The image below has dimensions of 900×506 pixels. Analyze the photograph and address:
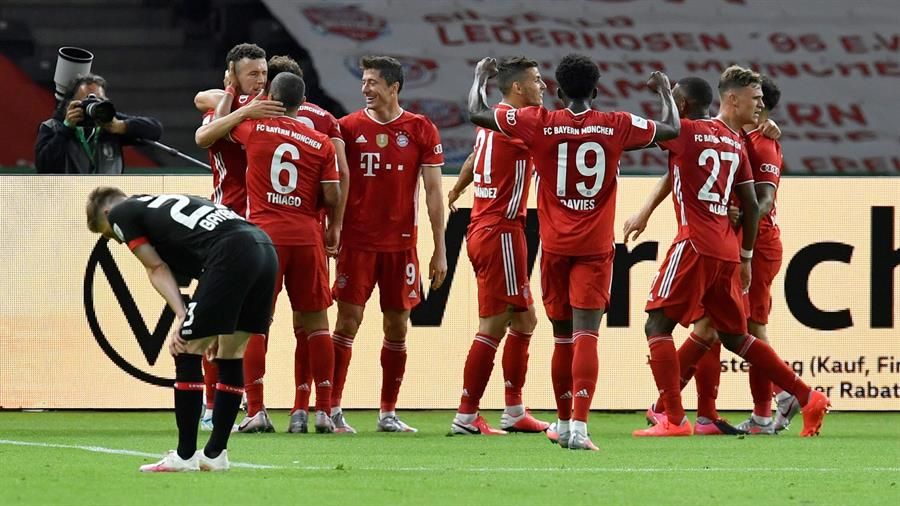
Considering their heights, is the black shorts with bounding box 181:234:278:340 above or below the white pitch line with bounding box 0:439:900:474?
above

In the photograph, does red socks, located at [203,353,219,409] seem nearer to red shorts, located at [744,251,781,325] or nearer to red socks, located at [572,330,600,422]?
red socks, located at [572,330,600,422]

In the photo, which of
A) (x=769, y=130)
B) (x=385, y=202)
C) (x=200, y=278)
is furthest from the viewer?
(x=769, y=130)

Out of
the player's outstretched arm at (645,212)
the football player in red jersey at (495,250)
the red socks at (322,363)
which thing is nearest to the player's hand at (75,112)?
the red socks at (322,363)

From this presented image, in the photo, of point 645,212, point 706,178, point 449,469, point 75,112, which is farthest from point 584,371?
point 75,112

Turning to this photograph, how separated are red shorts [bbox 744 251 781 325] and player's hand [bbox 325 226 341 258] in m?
2.43

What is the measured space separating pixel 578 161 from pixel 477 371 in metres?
1.60

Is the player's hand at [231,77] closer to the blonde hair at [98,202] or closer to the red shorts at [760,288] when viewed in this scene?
the blonde hair at [98,202]

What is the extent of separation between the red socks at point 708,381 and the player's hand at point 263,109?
110 inches

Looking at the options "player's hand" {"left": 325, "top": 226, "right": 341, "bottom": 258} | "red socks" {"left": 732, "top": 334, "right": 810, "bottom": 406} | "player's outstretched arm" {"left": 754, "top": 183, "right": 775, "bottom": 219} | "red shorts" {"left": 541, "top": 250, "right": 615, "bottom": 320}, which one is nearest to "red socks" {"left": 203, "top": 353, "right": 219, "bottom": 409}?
"player's hand" {"left": 325, "top": 226, "right": 341, "bottom": 258}

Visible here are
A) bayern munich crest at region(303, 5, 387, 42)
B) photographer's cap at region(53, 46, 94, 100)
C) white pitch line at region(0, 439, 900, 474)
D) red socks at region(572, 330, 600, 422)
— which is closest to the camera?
white pitch line at region(0, 439, 900, 474)

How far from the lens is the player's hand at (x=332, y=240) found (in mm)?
9164

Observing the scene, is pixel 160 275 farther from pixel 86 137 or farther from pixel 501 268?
pixel 86 137

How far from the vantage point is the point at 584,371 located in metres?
7.97

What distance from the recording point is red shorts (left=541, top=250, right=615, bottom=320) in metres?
8.11
